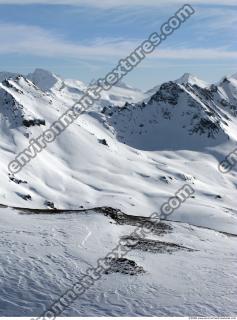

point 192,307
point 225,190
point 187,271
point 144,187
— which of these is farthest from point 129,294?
point 225,190

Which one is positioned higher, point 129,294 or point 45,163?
point 45,163

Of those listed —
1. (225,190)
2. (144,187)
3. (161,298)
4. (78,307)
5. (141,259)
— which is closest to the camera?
(78,307)

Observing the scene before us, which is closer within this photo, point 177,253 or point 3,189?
point 177,253

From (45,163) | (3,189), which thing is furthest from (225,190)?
(3,189)

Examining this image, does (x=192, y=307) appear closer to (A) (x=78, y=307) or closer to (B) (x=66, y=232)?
(A) (x=78, y=307)

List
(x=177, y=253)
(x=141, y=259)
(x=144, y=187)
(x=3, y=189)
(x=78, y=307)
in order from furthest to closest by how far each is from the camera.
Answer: (x=144, y=187) < (x=3, y=189) < (x=177, y=253) < (x=141, y=259) < (x=78, y=307)

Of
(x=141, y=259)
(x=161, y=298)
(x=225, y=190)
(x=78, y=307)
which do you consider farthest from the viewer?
(x=225, y=190)

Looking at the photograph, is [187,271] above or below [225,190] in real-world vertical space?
below

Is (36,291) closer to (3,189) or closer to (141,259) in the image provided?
(141,259)

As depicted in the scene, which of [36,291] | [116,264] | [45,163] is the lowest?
[36,291]
